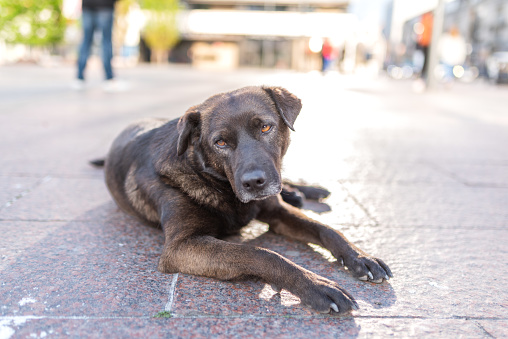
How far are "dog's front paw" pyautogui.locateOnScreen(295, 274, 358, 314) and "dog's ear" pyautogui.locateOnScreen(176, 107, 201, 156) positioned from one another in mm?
1227

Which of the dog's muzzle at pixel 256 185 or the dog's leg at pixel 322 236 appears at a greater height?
the dog's muzzle at pixel 256 185

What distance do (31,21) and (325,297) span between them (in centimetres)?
4786

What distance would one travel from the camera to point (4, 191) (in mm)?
3863

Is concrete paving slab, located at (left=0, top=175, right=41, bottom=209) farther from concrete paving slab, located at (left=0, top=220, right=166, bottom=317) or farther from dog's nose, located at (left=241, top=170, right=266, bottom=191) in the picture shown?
dog's nose, located at (left=241, top=170, right=266, bottom=191)

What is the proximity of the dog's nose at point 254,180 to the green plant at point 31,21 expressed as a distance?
45871 millimetres

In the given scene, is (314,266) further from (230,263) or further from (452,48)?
(452,48)

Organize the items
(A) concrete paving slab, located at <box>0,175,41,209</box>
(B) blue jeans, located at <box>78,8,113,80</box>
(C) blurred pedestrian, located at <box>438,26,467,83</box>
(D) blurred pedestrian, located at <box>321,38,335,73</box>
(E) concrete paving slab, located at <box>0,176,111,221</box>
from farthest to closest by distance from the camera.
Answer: (D) blurred pedestrian, located at <box>321,38,335,73</box>
(C) blurred pedestrian, located at <box>438,26,467,83</box>
(B) blue jeans, located at <box>78,8,113,80</box>
(A) concrete paving slab, located at <box>0,175,41,209</box>
(E) concrete paving slab, located at <box>0,176,111,221</box>

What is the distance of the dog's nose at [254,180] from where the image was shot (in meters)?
2.56

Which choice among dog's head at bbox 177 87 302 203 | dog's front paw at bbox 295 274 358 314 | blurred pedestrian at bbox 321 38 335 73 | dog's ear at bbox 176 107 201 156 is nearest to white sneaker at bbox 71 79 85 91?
dog's head at bbox 177 87 302 203

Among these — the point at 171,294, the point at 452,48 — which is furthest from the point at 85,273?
the point at 452,48

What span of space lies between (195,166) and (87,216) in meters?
1.04

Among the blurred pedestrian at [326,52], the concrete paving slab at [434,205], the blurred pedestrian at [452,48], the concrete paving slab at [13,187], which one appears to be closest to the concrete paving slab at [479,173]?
the concrete paving slab at [434,205]

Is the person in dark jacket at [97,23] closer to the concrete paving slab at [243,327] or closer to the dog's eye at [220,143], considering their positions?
the dog's eye at [220,143]

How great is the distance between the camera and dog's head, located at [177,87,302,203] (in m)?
2.65
